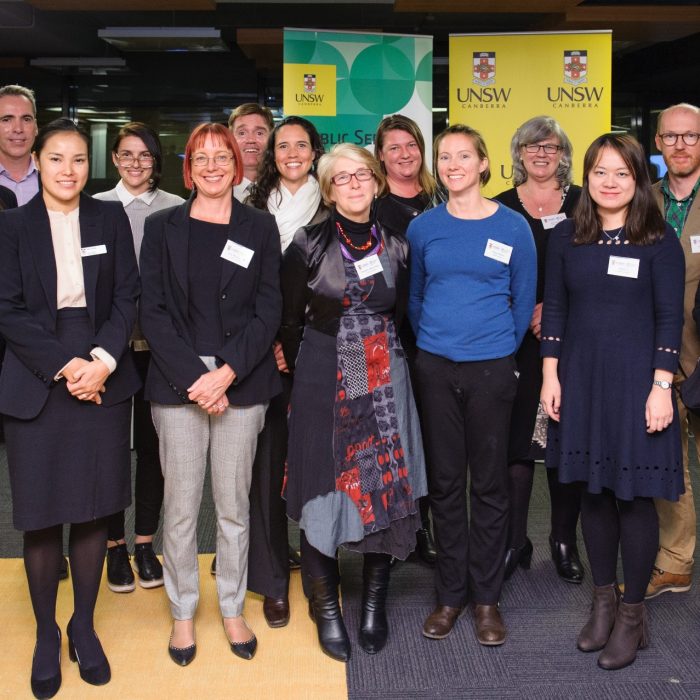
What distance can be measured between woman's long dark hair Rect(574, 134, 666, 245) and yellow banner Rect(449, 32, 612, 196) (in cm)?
312


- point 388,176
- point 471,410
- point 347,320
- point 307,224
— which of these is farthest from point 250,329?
point 388,176

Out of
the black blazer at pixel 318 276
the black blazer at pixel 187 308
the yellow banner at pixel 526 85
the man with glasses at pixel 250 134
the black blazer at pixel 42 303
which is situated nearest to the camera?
the black blazer at pixel 42 303

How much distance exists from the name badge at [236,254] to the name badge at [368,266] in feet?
1.15

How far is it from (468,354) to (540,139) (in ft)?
3.44

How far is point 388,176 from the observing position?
3.33 m

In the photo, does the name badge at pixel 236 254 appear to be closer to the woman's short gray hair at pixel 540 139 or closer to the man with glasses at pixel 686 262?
the woman's short gray hair at pixel 540 139

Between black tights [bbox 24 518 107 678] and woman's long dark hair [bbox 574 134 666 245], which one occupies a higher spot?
woman's long dark hair [bbox 574 134 666 245]

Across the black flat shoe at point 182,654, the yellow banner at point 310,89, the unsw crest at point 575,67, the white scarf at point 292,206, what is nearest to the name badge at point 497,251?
the white scarf at point 292,206

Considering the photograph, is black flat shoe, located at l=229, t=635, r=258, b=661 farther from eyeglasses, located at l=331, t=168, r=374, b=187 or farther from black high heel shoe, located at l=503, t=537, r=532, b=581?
eyeglasses, located at l=331, t=168, r=374, b=187

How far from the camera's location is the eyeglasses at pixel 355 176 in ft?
8.57

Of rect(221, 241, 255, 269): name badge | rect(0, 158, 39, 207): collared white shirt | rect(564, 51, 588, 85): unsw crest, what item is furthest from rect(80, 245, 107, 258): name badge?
rect(564, 51, 588, 85): unsw crest

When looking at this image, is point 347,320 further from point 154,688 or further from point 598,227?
point 154,688

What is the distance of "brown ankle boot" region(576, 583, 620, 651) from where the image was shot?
2.76m

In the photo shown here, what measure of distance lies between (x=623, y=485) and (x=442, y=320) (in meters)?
0.77
